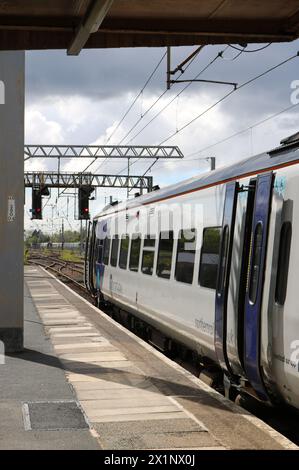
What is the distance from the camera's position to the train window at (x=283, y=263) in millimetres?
6441

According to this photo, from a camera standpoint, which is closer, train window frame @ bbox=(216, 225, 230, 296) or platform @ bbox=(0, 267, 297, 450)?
platform @ bbox=(0, 267, 297, 450)

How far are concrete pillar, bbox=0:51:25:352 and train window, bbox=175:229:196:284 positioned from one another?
2578 mm

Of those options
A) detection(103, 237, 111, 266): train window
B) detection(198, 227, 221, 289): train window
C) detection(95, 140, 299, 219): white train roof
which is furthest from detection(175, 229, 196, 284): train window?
detection(103, 237, 111, 266): train window

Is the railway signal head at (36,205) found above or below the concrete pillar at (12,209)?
above

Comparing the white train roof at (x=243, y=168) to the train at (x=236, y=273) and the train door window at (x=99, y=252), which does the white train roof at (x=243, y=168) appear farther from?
the train door window at (x=99, y=252)

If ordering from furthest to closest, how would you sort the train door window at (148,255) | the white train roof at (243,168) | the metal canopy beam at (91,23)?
1. the train door window at (148,255)
2. the white train roof at (243,168)
3. the metal canopy beam at (91,23)

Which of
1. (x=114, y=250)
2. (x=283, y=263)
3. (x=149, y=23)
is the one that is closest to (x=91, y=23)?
(x=149, y=23)

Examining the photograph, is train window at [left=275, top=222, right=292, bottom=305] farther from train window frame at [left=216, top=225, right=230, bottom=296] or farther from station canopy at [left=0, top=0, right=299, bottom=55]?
station canopy at [left=0, top=0, right=299, bottom=55]

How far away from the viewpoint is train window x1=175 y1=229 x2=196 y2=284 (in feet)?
32.6

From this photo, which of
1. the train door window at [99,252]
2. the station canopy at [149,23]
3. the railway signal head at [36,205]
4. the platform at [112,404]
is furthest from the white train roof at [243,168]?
the railway signal head at [36,205]

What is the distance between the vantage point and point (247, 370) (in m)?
7.26

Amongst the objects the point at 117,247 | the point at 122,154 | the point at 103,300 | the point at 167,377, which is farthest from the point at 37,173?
the point at 167,377

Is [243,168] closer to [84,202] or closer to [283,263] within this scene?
[283,263]

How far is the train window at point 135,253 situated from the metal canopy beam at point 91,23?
826cm
